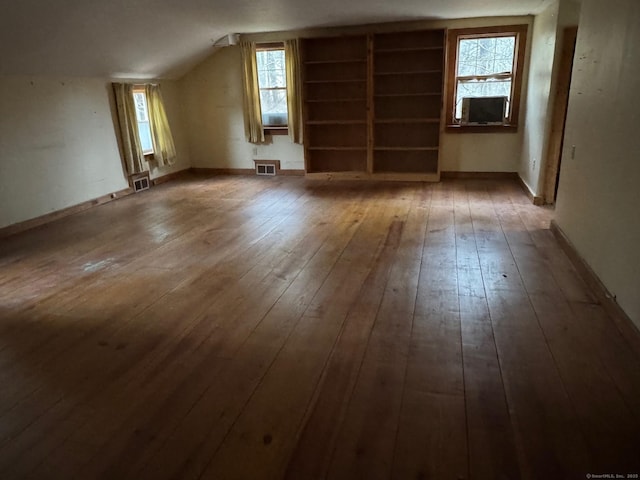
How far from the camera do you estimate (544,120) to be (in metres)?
4.68

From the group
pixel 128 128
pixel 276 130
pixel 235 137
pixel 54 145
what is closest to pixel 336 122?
pixel 276 130

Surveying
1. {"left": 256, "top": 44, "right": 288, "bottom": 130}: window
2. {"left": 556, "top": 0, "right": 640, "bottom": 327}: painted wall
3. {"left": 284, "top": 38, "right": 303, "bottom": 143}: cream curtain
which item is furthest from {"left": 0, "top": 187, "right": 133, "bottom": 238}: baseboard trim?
{"left": 556, "top": 0, "right": 640, "bottom": 327}: painted wall

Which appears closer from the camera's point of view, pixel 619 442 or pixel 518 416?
pixel 619 442

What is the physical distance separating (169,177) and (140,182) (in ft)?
2.53

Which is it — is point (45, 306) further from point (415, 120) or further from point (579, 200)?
point (415, 120)

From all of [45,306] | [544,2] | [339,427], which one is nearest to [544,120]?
[544,2]

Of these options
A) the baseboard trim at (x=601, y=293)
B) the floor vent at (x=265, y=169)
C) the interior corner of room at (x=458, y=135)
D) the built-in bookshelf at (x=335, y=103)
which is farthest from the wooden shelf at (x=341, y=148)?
the baseboard trim at (x=601, y=293)

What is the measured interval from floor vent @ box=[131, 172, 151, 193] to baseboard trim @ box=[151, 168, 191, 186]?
185mm

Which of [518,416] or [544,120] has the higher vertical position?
[544,120]

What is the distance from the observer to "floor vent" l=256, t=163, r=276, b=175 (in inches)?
282

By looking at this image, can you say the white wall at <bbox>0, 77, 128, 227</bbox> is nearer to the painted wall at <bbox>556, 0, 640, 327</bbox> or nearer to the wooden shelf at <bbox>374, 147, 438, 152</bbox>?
the wooden shelf at <bbox>374, 147, 438, 152</bbox>

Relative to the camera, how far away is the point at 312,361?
2.07 meters

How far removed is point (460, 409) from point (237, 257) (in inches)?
86.7

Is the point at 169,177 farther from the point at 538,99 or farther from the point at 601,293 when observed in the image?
the point at 601,293
